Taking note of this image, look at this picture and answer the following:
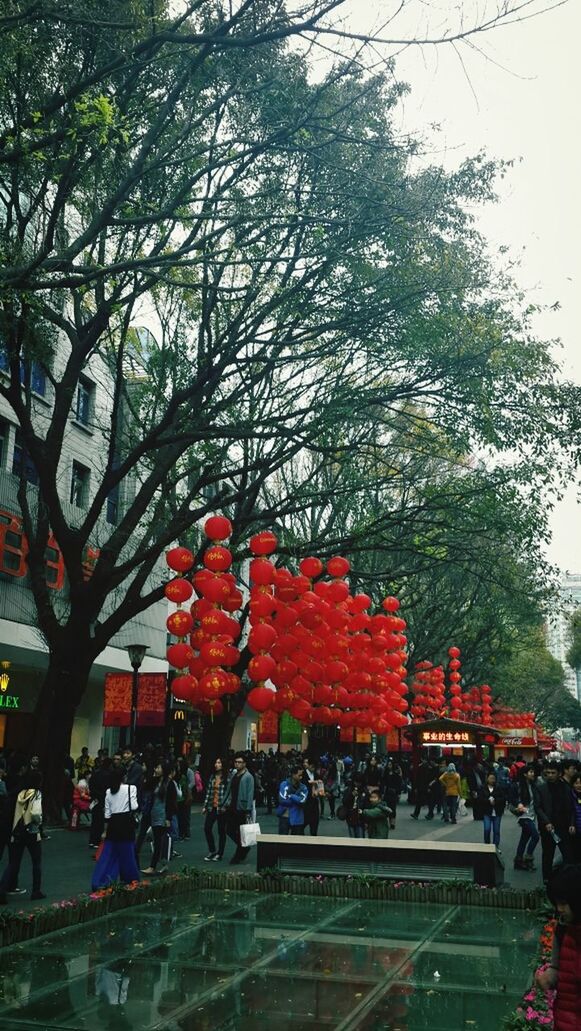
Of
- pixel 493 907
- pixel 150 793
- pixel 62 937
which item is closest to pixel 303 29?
pixel 62 937

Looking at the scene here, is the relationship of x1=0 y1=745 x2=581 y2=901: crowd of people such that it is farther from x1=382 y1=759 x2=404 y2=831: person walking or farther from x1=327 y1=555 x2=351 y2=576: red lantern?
x1=327 y1=555 x2=351 y2=576: red lantern

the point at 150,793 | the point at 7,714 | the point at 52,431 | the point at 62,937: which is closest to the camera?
the point at 62,937

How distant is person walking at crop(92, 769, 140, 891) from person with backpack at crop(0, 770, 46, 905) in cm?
71

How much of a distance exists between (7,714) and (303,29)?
75.5ft

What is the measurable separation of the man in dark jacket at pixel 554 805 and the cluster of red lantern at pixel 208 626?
5.10 m

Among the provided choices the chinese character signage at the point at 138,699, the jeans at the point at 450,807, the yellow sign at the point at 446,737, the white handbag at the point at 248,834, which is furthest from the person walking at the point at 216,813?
the yellow sign at the point at 446,737

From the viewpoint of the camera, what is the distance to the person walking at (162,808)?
13141mm

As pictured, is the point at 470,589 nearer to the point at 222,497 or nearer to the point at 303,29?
the point at 222,497

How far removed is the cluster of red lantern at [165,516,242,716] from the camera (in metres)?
14.2

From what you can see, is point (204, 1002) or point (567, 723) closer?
point (204, 1002)

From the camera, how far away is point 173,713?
30.6 m

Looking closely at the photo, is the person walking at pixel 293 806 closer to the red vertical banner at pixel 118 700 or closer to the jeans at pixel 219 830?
the jeans at pixel 219 830

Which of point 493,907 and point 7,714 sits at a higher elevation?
point 7,714

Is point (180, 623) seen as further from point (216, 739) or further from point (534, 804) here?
point (216, 739)
